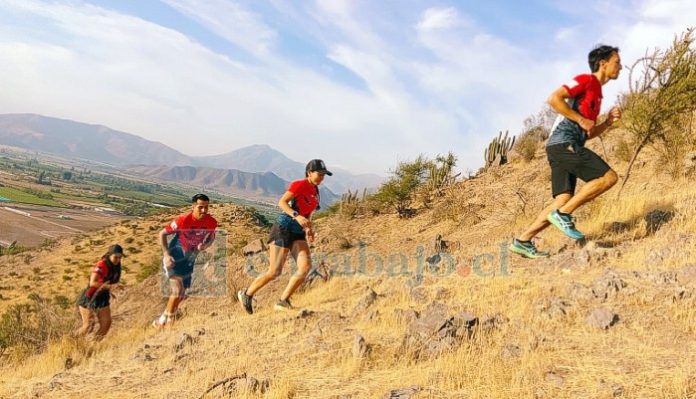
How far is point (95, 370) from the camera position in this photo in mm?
4996

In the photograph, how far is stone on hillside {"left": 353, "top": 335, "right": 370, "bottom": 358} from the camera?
12.8 ft

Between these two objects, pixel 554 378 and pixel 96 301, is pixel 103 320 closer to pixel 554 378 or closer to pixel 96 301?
pixel 96 301

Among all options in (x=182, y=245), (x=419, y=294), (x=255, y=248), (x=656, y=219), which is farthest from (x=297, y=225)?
(x=255, y=248)

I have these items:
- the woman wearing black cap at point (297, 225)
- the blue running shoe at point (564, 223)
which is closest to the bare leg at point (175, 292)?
the woman wearing black cap at point (297, 225)

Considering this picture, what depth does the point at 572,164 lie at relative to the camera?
510 centimetres

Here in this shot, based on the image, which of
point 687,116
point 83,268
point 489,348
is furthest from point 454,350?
point 83,268

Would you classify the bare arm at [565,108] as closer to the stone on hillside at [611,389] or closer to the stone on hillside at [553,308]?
the stone on hillside at [553,308]

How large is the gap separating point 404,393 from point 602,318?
1965mm

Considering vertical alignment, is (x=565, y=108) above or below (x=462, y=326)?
above

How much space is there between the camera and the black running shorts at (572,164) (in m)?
5.01

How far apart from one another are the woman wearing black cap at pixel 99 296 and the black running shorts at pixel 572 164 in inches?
258

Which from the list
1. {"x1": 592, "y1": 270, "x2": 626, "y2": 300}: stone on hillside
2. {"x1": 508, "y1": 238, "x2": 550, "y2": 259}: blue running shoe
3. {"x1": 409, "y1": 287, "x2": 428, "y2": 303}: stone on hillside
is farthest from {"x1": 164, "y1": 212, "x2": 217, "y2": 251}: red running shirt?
{"x1": 592, "y1": 270, "x2": 626, "y2": 300}: stone on hillside

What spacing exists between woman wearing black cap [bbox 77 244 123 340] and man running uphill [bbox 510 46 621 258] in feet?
21.6

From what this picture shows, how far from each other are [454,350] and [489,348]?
0.91 ft
